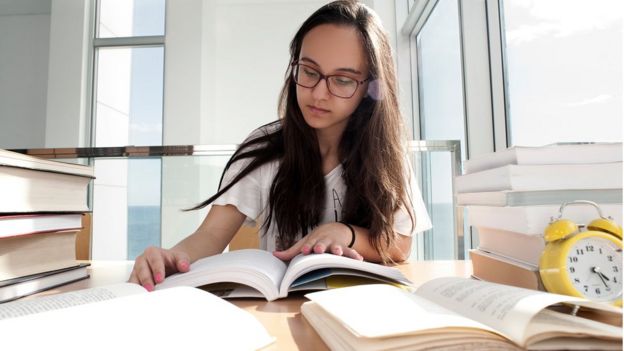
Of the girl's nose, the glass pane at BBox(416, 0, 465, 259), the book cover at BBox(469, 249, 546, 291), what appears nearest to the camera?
the book cover at BBox(469, 249, 546, 291)

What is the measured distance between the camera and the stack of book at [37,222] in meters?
0.58

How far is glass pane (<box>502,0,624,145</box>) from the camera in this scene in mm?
980

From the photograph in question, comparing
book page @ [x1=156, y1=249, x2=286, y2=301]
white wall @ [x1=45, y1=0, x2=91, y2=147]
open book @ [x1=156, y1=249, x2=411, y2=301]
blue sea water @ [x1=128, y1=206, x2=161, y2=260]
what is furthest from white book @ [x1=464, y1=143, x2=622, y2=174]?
white wall @ [x1=45, y1=0, x2=91, y2=147]

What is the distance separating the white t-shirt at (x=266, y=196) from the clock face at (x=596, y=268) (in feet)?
1.88

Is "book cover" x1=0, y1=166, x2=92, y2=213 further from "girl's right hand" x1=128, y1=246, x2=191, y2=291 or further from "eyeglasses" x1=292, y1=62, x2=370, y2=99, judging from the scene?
"eyeglasses" x1=292, y1=62, x2=370, y2=99

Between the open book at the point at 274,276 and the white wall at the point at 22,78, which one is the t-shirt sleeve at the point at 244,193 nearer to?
the open book at the point at 274,276

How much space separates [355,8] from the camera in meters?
1.05

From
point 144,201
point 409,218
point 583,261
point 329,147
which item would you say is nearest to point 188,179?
point 144,201

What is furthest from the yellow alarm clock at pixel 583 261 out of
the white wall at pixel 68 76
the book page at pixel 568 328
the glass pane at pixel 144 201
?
the white wall at pixel 68 76

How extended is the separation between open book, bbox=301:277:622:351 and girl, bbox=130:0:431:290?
0.47 meters

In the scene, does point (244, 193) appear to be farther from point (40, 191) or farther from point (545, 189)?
point (545, 189)

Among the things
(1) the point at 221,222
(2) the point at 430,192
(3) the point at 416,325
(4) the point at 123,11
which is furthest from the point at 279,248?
(4) the point at 123,11

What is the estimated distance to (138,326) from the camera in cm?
31

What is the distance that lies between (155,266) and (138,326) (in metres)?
0.30
